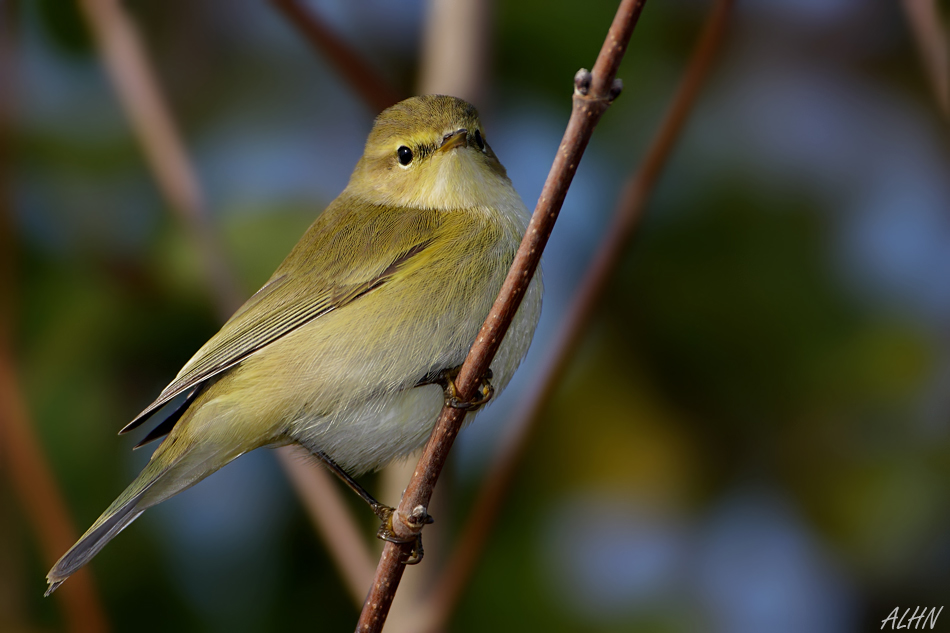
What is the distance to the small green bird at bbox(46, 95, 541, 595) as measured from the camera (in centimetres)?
208

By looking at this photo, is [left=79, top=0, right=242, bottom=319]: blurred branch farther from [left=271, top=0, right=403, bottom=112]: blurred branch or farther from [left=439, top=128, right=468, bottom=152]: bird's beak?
[left=439, top=128, right=468, bottom=152]: bird's beak

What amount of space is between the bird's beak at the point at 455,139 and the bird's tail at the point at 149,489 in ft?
3.07

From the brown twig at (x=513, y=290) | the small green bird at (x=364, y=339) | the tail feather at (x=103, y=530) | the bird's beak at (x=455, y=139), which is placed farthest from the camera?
the bird's beak at (x=455, y=139)

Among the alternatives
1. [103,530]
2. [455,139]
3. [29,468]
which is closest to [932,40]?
[455,139]

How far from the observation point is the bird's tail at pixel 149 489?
6.49 ft

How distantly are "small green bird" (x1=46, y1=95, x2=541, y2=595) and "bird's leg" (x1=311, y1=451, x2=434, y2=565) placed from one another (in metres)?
0.02

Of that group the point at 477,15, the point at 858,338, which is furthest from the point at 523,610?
the point at 477,15

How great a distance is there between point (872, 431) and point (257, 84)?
2.50 meters

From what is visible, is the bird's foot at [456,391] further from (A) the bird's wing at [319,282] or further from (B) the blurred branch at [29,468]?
(B) the blurred branch at [29,468]

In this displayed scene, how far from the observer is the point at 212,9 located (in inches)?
140

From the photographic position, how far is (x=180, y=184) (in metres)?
2.55

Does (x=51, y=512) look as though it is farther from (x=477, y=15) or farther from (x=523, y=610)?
(x=477, y=15)

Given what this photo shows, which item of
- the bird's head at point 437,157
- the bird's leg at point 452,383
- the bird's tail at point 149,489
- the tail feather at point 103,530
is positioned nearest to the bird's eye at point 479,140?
the bird's head at point 437,157

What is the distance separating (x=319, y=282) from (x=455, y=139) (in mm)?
504
